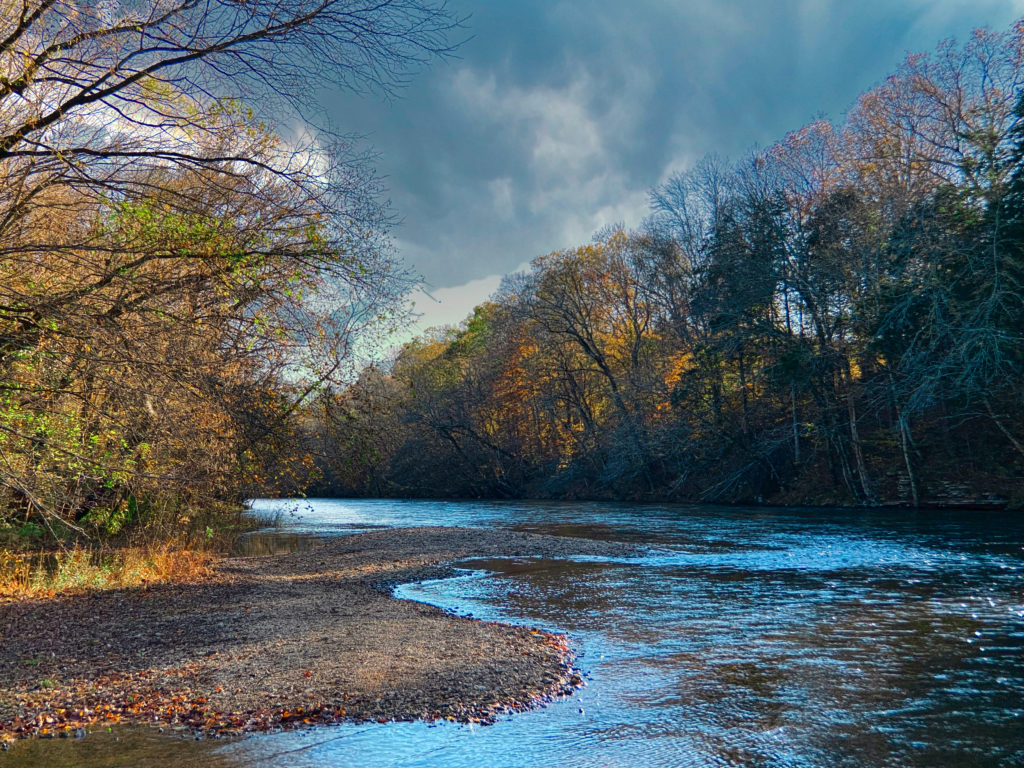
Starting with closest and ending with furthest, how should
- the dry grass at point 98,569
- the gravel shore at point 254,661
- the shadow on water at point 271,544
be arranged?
the gravel shore at point 254,661
the dry grass at point 98,569
the shadow on water at point 271,544

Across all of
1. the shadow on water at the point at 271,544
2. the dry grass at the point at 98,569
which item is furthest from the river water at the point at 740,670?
the shadow on water at the point at 271,544

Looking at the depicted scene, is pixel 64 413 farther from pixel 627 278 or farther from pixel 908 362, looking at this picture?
pixel 627 278

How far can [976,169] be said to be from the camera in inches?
1037

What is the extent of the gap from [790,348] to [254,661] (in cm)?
2985

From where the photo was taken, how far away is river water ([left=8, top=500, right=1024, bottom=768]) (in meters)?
5.86

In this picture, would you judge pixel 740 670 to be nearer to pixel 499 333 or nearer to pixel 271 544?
pixel 271 544

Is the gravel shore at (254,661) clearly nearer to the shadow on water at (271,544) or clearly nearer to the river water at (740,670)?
the river water at (740,670)

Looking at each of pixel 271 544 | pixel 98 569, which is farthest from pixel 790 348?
pixel 98 569

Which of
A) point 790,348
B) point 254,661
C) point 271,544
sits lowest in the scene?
point 271,544

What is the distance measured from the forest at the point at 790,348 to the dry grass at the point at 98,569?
373 cm

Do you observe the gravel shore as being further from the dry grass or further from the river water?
the dry grass

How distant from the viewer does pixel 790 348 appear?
33.2m

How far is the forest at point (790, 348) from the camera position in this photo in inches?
979

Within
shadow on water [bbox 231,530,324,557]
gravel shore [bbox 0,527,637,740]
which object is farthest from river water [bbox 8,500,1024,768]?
shadow on water [bbox 231,530,324,557]
